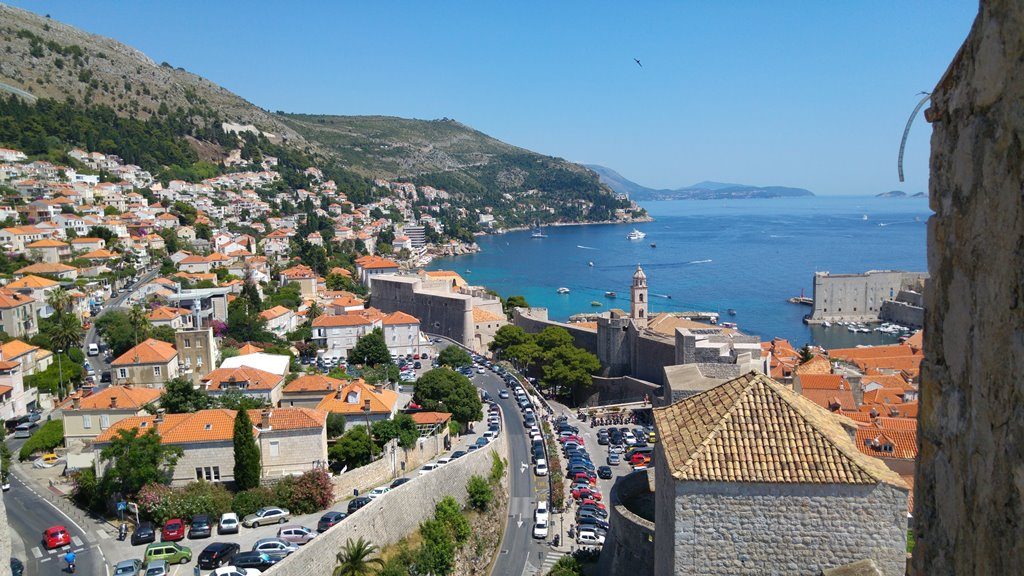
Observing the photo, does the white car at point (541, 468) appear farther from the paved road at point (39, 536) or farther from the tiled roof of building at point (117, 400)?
the paved road at point (39, 536)

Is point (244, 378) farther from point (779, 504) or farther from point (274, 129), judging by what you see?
point (274, 129)

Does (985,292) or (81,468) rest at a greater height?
→ (985,292)

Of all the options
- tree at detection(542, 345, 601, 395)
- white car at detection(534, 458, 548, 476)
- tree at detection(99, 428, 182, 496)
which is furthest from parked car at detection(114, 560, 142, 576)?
tree at detection(542, 345, 601, 395)

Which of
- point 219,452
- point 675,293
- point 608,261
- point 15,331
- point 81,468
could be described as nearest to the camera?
point 219,452

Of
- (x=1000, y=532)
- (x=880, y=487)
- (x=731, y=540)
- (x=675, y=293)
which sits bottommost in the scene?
(x=675, y=293)

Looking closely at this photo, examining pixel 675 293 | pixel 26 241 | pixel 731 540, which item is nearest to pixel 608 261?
pixel 675 293

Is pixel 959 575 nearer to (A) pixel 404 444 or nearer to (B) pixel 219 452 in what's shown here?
(B) pixel 219 452

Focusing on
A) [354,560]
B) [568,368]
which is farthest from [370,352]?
[354,560]
